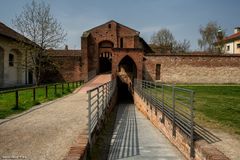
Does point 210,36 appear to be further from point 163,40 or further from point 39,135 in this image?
point 39,135

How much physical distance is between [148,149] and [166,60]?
2154cm

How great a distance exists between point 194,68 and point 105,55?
1455 centimetres

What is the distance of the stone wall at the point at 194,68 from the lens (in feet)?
91.6

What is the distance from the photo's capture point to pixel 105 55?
3778 centimetres

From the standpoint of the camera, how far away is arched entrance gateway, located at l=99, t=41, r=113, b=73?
114ft

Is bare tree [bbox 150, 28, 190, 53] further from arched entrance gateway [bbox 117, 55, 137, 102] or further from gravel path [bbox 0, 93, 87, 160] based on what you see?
gravel path [bbox 0, 93, 87, 160]

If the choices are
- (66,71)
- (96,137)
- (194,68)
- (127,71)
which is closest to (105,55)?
(127,71)

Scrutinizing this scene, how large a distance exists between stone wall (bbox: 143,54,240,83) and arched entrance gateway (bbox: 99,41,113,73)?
852 cm

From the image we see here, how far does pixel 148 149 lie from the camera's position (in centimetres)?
723

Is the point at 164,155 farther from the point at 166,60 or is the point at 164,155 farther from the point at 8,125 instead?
the point at 166,60

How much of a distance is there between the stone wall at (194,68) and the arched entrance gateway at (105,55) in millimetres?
8518

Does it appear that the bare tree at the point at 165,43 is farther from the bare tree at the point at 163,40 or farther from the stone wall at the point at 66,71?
the stone wall at the point at 66,71

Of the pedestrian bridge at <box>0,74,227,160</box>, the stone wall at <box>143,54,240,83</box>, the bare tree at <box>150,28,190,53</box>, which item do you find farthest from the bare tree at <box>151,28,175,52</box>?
the pedestrian bridge at <box>0,74,227,160</box>

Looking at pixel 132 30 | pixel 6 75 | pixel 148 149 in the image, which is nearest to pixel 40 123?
A: pixel 148 149
